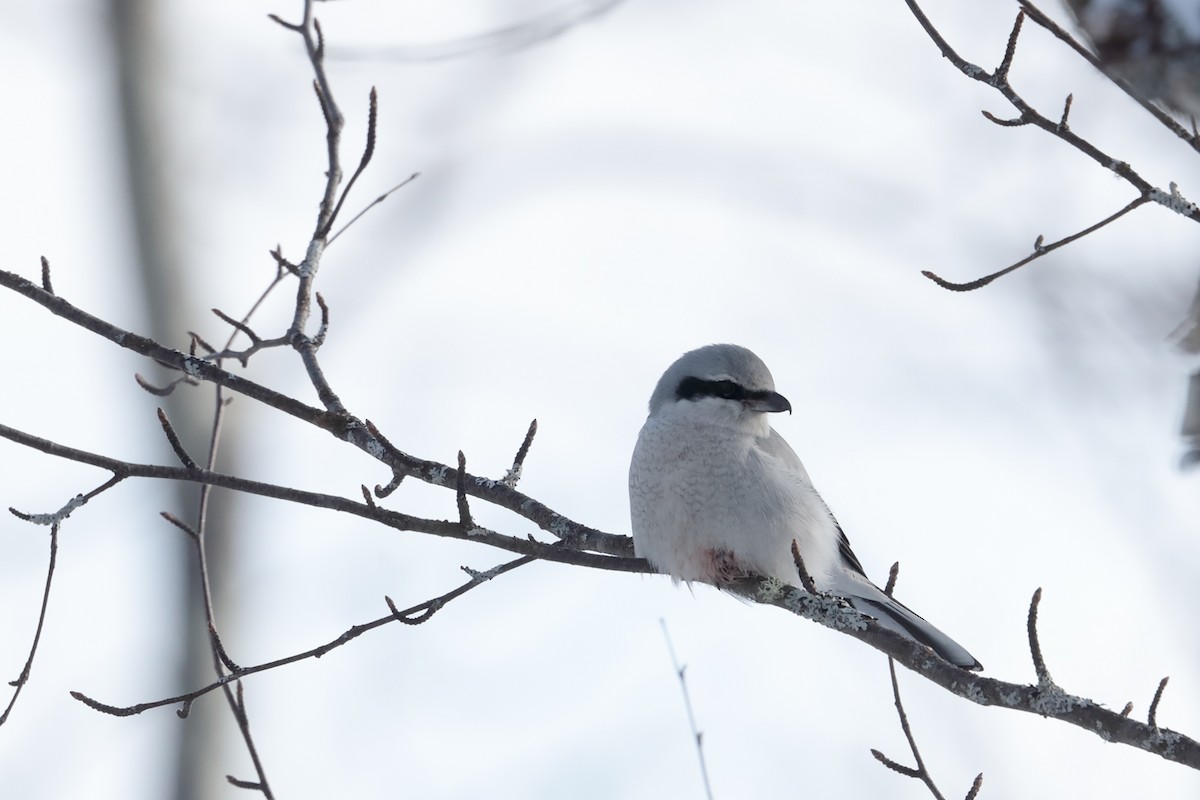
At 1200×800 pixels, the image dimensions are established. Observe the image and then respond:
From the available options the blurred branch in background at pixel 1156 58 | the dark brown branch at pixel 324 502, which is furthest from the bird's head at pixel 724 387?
the blurred branch in background at pixel 1156 58

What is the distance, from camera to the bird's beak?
11.3ft

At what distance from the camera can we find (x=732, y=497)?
312 centimetres

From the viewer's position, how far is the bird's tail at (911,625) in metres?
3.13

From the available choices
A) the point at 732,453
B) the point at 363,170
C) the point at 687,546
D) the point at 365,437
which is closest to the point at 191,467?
the point at 365,437

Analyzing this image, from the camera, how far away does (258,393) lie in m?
2.50

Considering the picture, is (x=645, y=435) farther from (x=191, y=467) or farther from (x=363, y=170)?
(x=191, y=467)

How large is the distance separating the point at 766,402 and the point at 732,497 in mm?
441

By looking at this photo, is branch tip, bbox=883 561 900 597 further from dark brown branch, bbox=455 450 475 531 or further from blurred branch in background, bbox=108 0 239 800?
blurred branch in background, bbox=108 0 239 800

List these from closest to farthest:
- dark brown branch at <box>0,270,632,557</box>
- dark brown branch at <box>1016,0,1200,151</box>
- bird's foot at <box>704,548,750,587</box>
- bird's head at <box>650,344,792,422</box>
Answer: dark brown branch at <box>1016,0,1200,151</box>
dark brown branch at <box>0,270,632,557</box>
bird's foot at <box>704,548,750,587</box>
bird's head at <box>650,344,792,422</box>

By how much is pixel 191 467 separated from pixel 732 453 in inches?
59.3

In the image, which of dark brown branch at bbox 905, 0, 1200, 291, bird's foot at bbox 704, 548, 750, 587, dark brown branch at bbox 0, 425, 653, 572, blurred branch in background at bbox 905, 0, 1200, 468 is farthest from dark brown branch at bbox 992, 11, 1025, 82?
bird's foot at bbox 704, 548, 750, 587

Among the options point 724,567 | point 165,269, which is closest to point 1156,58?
point 724,567

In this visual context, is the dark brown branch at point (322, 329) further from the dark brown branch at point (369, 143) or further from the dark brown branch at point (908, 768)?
the dark brown branch at point (908, 768)

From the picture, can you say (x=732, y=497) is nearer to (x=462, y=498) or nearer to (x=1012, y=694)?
(x=462, y=498)
